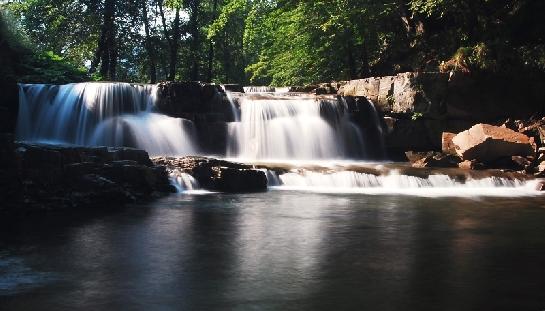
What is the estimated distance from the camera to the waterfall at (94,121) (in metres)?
20.5

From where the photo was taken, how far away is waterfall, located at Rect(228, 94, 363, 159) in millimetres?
21781

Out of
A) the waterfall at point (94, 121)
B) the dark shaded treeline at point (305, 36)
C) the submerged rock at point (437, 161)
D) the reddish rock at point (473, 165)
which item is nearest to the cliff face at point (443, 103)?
the dark shaded treeline at point (305, 36)

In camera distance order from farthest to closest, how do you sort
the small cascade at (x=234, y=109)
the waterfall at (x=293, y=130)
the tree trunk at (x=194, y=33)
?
1. the tree trunk at (x=194, y=33)
2. the small cascade at (x=234, y=109)
3. the waterfall at (x=293, y=130)

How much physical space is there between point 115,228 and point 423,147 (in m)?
15.9

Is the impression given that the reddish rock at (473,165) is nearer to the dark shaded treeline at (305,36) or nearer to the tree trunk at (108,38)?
the dark shaded treeline at (305,36)

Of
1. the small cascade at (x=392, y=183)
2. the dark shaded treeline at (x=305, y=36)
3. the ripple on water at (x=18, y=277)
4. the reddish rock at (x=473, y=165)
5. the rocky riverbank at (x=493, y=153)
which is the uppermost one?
the dark shaded treeline at (x=305, y=36)

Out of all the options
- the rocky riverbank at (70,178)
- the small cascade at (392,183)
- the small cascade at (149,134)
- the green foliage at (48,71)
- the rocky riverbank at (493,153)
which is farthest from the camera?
the green foliage at (48,71)

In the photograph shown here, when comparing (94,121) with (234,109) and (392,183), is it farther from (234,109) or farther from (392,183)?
(392,183)

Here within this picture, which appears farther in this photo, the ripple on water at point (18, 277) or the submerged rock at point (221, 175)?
the submerged rock at point (221, 175)

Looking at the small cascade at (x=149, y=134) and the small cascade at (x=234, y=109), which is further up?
the small cascade at (x=234, y=109)

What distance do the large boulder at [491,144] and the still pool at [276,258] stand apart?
6.16 meters

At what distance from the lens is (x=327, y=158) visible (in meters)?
22.0

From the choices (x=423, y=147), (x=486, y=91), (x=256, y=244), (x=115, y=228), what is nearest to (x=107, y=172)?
(x=115, y=228)

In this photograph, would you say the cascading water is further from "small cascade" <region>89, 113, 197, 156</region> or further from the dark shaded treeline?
the dark shaded treeline
